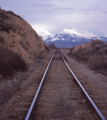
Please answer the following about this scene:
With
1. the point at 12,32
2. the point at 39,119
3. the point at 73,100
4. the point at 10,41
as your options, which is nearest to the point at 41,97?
the point at 73,100

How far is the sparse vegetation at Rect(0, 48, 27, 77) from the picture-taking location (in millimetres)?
8347

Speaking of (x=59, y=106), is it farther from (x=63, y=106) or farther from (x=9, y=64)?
(x=9, y=64)

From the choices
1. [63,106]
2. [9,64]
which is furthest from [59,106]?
[9,64]

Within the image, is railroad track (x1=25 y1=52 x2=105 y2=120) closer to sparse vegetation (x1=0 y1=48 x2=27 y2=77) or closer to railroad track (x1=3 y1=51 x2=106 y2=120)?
railroad track (x1=3 y1=51 x2=106 y2=120)

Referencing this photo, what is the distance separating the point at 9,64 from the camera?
8961mm

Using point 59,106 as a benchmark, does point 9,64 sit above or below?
above

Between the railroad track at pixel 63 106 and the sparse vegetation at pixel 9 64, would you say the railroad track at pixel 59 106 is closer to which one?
the railroad track at pixel 63 106

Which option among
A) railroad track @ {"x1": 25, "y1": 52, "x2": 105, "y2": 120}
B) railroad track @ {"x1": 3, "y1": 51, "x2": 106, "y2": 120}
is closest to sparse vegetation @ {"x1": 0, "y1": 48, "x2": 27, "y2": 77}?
railroad track @ {"x1": 3, "y1": 51, "x2": 106, "y2": 120}

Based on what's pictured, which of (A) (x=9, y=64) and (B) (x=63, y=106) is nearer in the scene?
(B) (x=63, y=106)

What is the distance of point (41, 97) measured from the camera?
557 centimetres

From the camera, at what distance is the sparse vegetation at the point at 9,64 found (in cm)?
835

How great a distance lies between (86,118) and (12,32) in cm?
1271

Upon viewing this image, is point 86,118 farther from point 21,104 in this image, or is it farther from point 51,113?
point 21,104

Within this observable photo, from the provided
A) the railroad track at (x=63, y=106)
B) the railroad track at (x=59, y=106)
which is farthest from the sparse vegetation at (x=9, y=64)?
the railroad track at (x=63, y=106)
